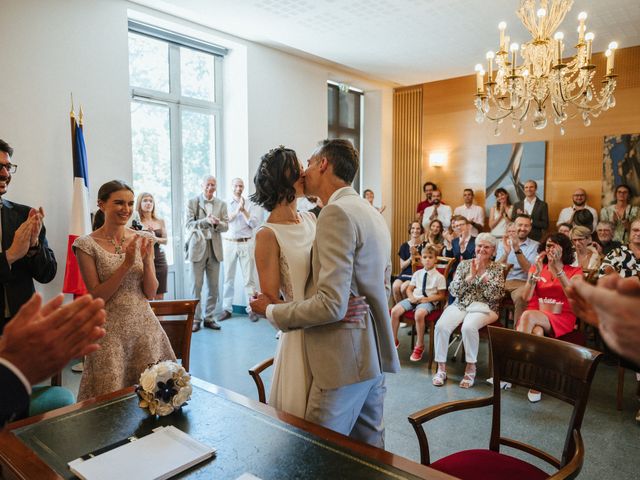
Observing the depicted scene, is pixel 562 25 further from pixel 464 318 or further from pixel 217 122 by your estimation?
pixel 217 122

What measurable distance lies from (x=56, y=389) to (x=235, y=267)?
12.8 ft

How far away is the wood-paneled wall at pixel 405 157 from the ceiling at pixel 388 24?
171cm

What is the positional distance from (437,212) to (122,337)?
6702 millimetres

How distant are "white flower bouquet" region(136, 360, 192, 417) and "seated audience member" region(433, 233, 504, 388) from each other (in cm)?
275

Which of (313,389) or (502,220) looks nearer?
(313,389)

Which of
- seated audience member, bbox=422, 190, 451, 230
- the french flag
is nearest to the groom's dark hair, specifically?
the french flag

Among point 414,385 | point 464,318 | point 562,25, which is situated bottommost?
point 414,385

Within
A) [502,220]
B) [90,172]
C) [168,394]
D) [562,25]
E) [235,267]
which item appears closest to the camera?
[168,394]

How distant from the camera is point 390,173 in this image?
30.6 ft

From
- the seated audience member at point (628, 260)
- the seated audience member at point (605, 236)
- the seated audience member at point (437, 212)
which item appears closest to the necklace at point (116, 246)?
the seated audience member at point (628, 260)

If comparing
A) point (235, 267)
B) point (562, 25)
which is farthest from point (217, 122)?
point (562, 25)

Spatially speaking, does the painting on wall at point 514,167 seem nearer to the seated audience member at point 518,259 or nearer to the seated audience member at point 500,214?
the seated audience member at point 500,214

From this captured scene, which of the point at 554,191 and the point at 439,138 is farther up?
the point at 439,138

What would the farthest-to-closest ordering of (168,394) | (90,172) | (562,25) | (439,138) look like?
(439,138) → (562,25) → (90,172) → (168,394)
